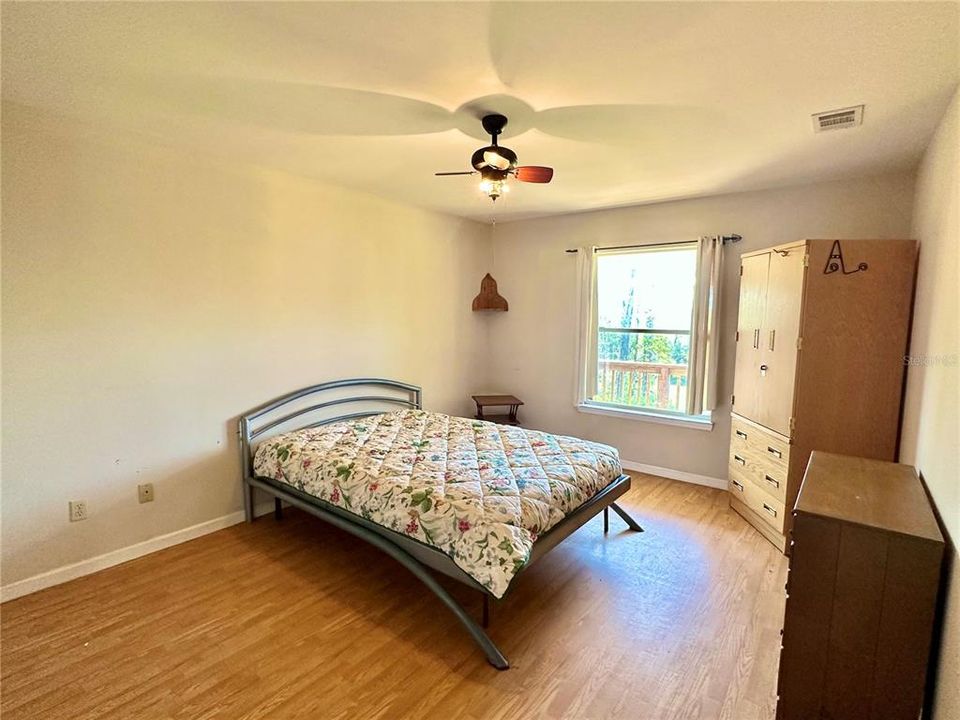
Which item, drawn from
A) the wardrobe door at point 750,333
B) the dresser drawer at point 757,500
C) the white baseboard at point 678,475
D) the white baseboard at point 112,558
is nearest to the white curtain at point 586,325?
the white baseboard at point 678,475

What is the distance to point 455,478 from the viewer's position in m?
2.61

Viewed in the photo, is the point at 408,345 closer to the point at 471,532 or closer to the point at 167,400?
the point at 167,400

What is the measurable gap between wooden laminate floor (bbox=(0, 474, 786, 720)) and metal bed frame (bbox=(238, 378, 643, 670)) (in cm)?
25

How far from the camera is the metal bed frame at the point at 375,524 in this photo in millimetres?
2152

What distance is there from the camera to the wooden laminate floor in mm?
1824

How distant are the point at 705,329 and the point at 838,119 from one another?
200 centimetres

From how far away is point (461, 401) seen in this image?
208 inches

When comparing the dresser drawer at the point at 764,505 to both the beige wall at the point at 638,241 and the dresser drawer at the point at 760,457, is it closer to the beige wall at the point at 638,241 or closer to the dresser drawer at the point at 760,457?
the dresser drawer at the point at 760,457

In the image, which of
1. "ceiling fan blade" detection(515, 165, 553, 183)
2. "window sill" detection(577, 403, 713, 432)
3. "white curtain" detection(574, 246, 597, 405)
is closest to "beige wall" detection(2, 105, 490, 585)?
"ceiling fan blade" detection(515, 165, 553, 183)

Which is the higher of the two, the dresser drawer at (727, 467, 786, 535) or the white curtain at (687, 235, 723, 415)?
the white curtain at (687, 235, 723, 415)

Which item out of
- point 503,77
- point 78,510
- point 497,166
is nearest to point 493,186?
point 497,166

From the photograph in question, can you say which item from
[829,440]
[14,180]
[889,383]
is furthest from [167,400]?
[889,383]

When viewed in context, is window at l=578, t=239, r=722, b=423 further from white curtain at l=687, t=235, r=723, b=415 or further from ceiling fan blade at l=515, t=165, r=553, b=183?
ceiling fan blade at l=515, t=165, r=553, b=183

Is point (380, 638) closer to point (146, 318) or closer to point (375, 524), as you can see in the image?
point (375, 524)
